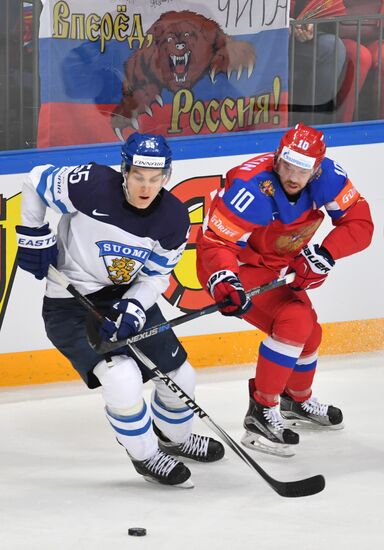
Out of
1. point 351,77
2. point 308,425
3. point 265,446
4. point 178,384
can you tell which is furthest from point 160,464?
point 351,77

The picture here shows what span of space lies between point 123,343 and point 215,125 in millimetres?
1822

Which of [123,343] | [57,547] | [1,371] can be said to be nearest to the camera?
[57,547]

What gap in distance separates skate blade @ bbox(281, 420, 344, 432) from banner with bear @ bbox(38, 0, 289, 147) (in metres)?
1.30

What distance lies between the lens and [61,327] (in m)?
3.88

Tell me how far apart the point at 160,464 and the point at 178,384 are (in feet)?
0.87

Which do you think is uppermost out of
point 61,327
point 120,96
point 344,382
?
point 120,96

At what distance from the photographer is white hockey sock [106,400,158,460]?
3738 mm

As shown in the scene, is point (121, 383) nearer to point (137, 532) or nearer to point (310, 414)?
point (137, 532)

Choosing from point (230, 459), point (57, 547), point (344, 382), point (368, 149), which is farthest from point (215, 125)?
point (57, 547)

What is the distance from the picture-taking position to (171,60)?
17.3 feet

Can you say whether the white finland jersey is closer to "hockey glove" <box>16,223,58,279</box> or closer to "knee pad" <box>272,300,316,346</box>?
"hockey glove" <box>16,223,58,279</box>

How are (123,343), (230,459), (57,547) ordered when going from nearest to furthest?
(57,547)
(123,343)
(230,459)

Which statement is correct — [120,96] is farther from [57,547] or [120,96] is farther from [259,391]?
[57,547]

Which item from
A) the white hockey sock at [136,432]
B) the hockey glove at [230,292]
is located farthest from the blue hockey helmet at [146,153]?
the white hockey sock at [136,432]
